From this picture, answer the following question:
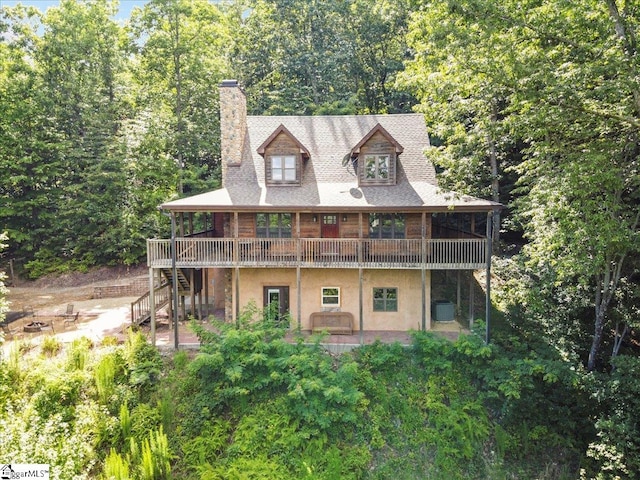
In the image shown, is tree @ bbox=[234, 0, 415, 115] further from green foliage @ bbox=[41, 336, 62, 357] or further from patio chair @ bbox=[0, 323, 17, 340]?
green foliage @ bbox=[41, 336, 62, 357]

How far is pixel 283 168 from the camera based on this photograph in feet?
56.6

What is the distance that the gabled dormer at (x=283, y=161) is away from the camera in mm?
17156

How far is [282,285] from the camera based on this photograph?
53.9 ft

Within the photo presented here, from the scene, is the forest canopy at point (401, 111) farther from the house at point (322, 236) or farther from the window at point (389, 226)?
the window at point (389, 226)

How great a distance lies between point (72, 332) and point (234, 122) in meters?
11.5

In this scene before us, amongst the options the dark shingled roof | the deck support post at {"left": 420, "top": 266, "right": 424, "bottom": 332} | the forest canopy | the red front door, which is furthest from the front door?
the forest canopy

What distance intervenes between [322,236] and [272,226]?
2.25 metres

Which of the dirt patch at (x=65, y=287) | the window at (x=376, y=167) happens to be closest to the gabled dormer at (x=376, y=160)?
the window at (x=376, y=167)

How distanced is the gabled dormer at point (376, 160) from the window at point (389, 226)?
1.50 m

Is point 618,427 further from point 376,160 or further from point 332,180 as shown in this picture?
point 332,180

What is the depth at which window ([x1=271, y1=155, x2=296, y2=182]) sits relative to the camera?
56.5 feet

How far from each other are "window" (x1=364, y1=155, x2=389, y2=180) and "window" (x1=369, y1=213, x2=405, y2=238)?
1.72 m

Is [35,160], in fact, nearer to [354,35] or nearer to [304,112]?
[304,112]

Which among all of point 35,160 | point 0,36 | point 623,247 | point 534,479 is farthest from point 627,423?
point 0,36
